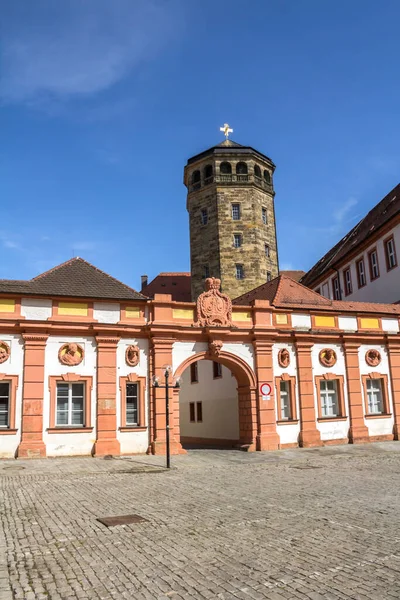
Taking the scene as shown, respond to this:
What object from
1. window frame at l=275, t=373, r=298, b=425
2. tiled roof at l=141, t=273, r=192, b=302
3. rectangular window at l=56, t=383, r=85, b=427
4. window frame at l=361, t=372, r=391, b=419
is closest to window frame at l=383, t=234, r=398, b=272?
window frame at l=361, t=372, r=391, b=419

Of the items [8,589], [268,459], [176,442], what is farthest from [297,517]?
[176,442]

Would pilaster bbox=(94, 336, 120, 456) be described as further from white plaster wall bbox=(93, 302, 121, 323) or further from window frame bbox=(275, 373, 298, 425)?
window frame bbox=(275, 373, 298, 425)

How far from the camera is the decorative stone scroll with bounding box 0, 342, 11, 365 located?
797 inches

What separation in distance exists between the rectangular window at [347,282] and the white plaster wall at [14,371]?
26939 millimetres

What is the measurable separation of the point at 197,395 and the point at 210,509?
71.7ft

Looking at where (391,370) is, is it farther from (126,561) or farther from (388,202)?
(126,561)

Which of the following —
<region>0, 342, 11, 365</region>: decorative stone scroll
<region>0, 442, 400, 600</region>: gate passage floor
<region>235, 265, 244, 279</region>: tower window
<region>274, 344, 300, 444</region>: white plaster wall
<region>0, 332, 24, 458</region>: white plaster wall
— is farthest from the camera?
<region>235, 265, 244, 279</region>: tower window

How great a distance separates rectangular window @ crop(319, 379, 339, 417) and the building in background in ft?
32.7

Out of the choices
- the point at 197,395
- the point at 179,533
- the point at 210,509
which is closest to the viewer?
the point at 179,533

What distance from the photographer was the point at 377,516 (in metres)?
9.77

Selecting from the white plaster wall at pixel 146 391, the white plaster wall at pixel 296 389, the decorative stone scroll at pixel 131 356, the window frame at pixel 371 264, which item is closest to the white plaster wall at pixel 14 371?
the white plaster wall at pixel 146 391

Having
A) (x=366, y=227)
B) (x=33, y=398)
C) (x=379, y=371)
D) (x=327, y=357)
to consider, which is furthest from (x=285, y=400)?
(x=366, y=227)

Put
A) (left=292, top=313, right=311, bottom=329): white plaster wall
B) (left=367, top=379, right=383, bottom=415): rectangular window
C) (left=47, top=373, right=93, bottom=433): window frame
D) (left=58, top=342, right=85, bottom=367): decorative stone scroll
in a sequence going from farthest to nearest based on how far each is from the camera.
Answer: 1. (left=367, top=379, right=383, bottom=415): rectangular window
2. (left=292, top=313, right=311, bottom=329): white plaster wall
3. (left=58, top=342, right=85, bottom=367): decorative stone scroll
4. (left=47, top=373, right=93, bottom=433): window frame

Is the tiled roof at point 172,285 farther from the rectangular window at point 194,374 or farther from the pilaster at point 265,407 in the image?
the pilaster at point 265,407
